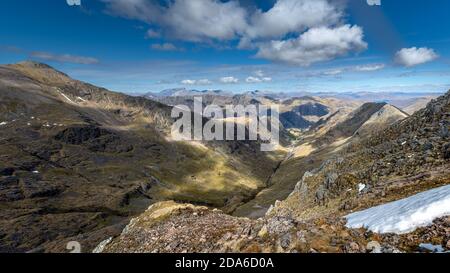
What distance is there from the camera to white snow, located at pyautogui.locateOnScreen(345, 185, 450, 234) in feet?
70.2

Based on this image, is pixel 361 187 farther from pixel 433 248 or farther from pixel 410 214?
pixel 433 248

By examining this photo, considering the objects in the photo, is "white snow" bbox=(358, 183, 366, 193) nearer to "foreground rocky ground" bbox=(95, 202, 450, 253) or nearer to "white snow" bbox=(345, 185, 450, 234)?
"white snow" bbox=(345, 185, 450, 234)

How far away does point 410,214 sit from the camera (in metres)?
22.6

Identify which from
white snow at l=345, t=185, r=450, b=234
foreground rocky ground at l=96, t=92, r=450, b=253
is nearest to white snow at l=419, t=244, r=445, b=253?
foreground rocky ground at l=96, t=92, r=450, b=253

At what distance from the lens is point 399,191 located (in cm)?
3362

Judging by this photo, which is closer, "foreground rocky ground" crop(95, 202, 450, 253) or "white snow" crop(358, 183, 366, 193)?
"foreground rocky ground" crop(95, 202, 450, 253)

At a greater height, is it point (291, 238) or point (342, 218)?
point (291, 238)

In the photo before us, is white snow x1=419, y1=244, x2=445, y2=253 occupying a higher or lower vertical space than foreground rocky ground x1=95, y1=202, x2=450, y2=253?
higher

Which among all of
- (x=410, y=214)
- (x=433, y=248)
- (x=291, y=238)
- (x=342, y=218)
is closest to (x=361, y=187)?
(x=342, y=218)

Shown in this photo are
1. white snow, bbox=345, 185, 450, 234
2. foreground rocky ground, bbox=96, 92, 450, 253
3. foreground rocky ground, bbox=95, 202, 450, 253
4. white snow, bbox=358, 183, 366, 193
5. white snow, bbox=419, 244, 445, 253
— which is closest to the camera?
white snow, bbox=419, 244, 445, 253

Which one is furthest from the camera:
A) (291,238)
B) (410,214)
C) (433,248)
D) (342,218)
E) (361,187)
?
(361,187)

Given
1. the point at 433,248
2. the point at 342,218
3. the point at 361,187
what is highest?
the point at 433,248
